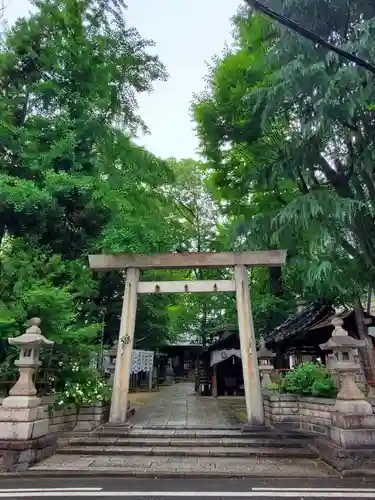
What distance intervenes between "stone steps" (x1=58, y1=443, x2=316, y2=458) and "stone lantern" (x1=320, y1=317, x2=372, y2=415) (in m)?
1.18

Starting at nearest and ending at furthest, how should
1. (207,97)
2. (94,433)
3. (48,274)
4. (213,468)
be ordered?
(213,468), (94,433), (48,274), (207,97)

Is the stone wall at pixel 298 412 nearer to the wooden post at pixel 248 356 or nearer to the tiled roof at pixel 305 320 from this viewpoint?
the wooden post at pixel 248 356

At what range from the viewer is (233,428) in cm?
795

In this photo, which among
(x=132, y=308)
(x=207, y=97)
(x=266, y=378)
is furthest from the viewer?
(x=207, y=97)

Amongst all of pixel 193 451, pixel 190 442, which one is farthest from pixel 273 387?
pixel 193 451

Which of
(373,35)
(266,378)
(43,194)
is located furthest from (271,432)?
(373,35)

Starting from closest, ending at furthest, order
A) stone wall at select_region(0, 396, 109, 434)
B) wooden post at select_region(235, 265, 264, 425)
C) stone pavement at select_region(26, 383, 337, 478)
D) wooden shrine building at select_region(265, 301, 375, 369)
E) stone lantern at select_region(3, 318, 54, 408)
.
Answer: stone pavement at select_region(26, 383, 337, 478) → stone lantern at select_region(3, 318, 54, 408) → stone wall at select_region(0, 396, 109, 434) → wooden post at select_region(235, 265, 264, 425) → wooden shrine building at select_region(265, 301, 375, 369)

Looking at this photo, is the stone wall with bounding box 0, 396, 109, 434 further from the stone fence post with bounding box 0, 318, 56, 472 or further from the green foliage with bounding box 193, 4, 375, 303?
the green foliage with bounding box 193, 4, 375, 303

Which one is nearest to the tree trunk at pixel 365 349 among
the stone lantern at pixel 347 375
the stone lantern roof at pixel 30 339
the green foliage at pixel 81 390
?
A: the stone lantern at pixel 347 375

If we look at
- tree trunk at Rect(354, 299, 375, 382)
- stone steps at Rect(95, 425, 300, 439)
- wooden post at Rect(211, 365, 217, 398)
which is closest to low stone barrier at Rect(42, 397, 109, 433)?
stone steps at Rect(95, 425, 300, 439)

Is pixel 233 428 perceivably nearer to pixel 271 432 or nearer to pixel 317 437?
pixel 271 432

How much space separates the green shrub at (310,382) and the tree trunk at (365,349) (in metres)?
1.10

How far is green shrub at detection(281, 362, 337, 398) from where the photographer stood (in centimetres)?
703

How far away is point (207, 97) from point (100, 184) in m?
4.72
